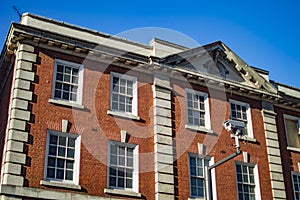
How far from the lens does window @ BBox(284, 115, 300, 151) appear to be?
24.2 m

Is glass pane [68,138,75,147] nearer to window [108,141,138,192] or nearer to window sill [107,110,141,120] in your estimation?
window [108,141,138,192]

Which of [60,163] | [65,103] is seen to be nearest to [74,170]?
[60,163]

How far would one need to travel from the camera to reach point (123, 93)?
20.4m

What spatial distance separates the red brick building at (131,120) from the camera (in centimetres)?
1723

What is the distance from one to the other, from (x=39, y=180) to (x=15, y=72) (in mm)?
4720

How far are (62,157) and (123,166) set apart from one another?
2.67 metres

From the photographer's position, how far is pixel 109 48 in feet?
67.2

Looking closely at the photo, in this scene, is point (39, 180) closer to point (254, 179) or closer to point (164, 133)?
point (164, 133)

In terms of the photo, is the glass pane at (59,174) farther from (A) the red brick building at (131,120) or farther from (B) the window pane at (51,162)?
(B) the window pane at (51,162)

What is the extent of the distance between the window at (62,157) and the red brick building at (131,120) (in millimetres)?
41

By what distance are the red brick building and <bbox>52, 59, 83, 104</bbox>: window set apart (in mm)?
47

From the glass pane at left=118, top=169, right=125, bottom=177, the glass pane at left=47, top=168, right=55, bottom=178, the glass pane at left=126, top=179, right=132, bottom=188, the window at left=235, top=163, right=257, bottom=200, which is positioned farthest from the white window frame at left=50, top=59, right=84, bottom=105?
the window at left=235, top=163, right=257, bottom=200

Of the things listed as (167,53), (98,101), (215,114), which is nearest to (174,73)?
(167,53)

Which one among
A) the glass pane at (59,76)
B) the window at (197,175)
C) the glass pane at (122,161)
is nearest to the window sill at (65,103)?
the glass pane at (59,76)
